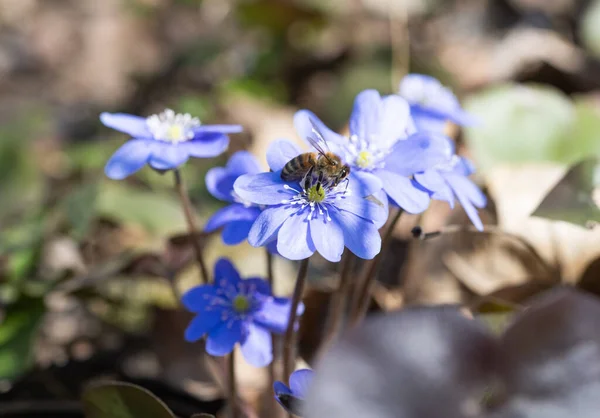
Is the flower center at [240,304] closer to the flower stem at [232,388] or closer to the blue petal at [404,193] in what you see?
the flower stem at [232,388]

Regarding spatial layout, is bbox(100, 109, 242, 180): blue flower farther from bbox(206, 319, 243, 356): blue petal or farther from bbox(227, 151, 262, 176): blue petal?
bbox(206, 319, 243, 356): blue petal

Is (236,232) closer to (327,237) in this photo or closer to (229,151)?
(327,237)

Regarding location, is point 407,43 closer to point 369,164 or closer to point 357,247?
point 369,164

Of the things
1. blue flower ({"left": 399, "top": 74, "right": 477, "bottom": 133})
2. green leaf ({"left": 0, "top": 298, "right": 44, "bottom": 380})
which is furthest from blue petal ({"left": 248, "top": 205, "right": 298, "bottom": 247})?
green leaf ({"left": 0, "top": 298, "right": 44, "bottom": 380})

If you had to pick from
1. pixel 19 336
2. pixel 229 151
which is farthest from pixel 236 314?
pixel 229 151

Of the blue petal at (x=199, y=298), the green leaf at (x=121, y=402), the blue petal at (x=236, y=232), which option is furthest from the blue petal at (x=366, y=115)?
the green leaf at (x=121, y=402)

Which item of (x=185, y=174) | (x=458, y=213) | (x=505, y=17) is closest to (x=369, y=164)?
(x=458, y=213)

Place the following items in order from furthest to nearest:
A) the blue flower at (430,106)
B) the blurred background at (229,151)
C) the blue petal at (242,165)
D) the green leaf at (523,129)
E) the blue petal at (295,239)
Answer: the green leaf at (523,129)
the blurred background at (229,151)
the blue flower at (430,106)
the blue petal at (242,165)
the blue petal at (295,239)
